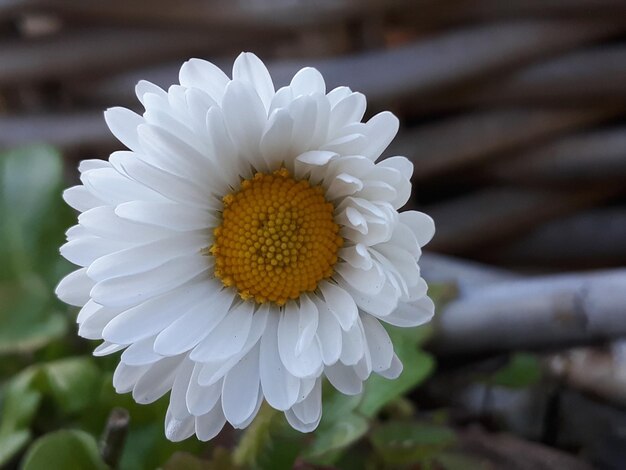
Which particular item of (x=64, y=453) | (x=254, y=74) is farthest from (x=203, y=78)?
(x=64, y=453)

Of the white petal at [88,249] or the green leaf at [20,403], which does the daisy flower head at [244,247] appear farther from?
the green leaf at [20,403]

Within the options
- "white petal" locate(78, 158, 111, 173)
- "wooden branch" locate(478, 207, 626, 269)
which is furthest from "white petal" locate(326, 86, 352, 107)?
"wooden branch" locate(478, 207, 626, 269)

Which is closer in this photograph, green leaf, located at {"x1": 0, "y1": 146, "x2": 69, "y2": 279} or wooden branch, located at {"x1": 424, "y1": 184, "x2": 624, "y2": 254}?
green leaf, located at {"x1": 0, "y1": 146, "x2": 69, "y2": 279}

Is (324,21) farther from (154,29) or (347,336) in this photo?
(347,336)

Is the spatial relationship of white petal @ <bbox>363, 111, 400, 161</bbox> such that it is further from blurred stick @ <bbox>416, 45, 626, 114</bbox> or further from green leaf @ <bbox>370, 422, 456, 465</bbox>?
blurred stick @ <bbox>416, 45, 626, 114</bbox>

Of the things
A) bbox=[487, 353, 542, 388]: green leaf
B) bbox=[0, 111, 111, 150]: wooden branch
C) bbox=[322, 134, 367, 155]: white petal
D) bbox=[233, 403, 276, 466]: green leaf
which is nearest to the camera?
bbox=[322, 134, 367, 155]: white petal

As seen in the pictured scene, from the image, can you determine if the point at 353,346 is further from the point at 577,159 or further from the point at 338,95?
the point at 577,159

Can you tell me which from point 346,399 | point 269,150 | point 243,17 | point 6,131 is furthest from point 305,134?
point 6,131
